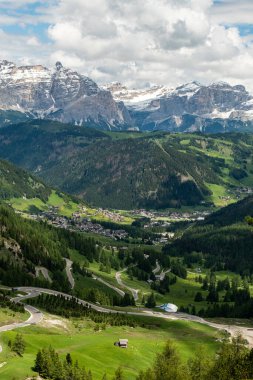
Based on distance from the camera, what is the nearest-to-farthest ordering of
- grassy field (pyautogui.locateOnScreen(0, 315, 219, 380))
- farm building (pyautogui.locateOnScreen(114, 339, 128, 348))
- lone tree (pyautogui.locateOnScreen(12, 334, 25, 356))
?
grassy field (pyautogui.locateOnScreen(0, 315, 219, 380)) → lone tree (pyautogui.locateOnScreen(12, 334, 25, 356)) → farm building (pyautogui.locateOnScreen(114, 339, 128, 348))

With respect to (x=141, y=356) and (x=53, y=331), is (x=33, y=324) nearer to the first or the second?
(x=53, y=331)

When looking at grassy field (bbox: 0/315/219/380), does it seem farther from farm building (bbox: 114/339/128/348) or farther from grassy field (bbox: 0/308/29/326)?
grassy field (bbox: 0/308/29/326)

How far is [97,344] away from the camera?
493 ft

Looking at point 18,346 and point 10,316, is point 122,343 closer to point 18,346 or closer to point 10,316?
point 10,316

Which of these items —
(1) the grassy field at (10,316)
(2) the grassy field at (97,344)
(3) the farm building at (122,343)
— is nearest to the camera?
(2) the grassy field at (97,344)

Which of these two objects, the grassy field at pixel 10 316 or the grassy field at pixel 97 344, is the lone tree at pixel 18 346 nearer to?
the grassy field at pixel 97 344

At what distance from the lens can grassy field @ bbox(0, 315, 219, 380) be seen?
121m

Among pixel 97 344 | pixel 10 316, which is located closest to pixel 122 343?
pixel 97 344

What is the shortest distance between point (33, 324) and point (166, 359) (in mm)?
50303

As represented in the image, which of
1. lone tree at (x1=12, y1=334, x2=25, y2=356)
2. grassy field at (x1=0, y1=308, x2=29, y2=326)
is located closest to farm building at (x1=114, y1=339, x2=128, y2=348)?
grassy field at (x1=0, y1=308, x2=29, y2=326)

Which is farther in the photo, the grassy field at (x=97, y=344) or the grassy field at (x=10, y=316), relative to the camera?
the grassy field at (x=10, y=316)

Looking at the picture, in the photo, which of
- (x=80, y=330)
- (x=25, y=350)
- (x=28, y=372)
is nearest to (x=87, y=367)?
(x=25, y=350)

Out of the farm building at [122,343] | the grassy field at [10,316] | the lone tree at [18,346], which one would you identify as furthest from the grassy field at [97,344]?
the grassy field at [10,316]

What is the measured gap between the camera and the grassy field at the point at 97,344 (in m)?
121
